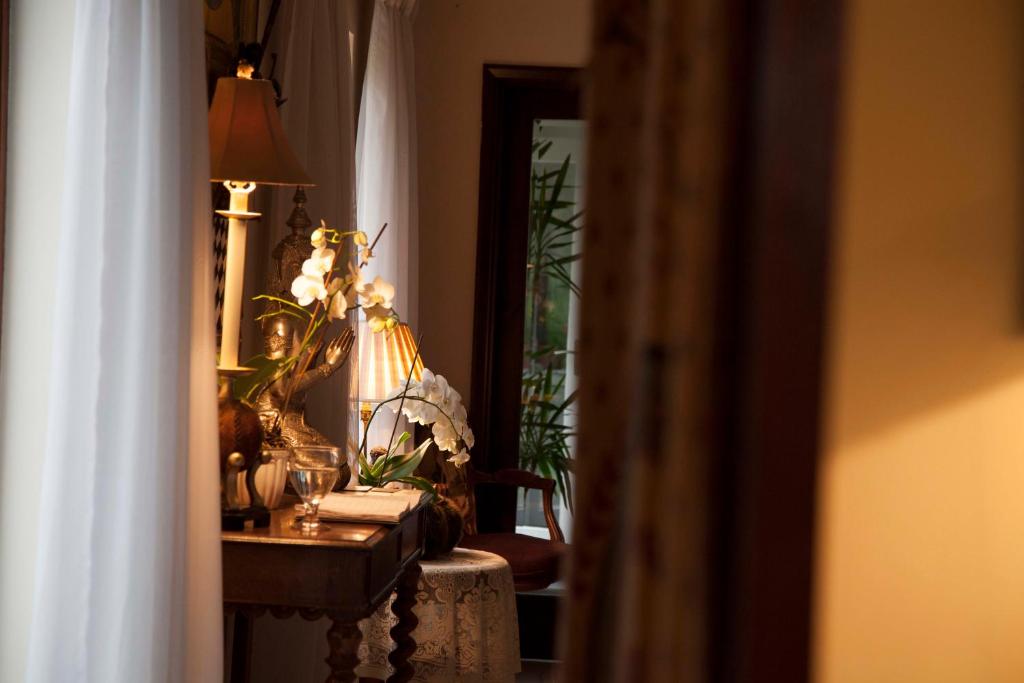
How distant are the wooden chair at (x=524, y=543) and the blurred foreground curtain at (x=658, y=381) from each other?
9.95ft

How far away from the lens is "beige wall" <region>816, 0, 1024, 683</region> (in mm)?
1598

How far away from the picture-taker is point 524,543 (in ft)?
14.4

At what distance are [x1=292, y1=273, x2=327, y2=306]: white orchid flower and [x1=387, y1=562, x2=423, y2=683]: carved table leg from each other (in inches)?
33.9

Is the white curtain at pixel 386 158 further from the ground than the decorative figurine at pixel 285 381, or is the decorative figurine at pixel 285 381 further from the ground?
the white curtain at pixel 386 158

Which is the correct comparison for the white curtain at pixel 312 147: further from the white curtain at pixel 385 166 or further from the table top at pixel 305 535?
the table top at pixel 305 535

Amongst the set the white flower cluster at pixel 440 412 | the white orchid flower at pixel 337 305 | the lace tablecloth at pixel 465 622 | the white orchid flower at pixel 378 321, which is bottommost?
the lace tablecloth at pixel 465 622

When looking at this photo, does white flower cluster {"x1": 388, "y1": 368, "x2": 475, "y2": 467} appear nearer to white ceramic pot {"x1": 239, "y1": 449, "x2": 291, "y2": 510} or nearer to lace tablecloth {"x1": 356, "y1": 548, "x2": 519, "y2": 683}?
lace tablecloth {"x1": 356, "y1": 548, "x2": 519, "y2": 683}

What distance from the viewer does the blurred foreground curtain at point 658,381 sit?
737mm

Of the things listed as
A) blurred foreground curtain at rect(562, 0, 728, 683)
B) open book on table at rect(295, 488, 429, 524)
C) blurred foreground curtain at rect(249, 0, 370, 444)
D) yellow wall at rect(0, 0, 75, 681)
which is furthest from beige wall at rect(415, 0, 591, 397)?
blurred foreground curtain at rect(562, 0, 728, 683)

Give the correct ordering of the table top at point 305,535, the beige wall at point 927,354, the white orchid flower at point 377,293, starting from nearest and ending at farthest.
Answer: the beige wall at point 927,354, the table top at point 305,535, the white orchid flower at point 377,293

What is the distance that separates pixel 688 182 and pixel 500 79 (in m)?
4.26

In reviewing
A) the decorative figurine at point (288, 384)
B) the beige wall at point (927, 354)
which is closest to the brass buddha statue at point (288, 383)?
the decorative figurine at point (288, 384)

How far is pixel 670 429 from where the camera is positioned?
2.45 ft

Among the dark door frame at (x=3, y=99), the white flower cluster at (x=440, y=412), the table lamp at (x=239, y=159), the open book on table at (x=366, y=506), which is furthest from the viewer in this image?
the white flower cluster at (x=440, y=412)
